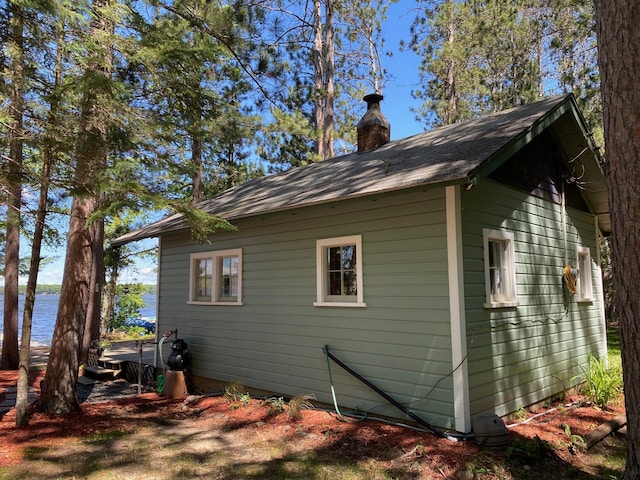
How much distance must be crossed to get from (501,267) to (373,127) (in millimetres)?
4033

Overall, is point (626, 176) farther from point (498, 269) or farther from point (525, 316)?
point (525, 316)

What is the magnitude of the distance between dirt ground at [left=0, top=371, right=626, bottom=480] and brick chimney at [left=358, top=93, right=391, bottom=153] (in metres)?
5.14

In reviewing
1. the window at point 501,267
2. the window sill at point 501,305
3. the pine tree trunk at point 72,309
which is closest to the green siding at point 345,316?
the window sill at point 501,305

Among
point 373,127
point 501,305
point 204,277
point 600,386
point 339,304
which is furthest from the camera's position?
point 373,127

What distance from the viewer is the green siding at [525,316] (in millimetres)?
5324

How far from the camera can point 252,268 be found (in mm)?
7613

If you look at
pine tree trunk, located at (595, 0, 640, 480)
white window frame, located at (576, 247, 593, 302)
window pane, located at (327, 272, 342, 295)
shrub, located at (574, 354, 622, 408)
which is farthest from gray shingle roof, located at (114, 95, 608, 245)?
shrub, located at (574, 354, 622, 408)

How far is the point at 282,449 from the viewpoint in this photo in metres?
5.02

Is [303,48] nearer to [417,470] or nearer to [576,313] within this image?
[576,313]

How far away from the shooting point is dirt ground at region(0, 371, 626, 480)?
4.34 m

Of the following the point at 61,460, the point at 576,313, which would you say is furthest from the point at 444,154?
the point at 61,460

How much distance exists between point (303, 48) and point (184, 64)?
36.5 ft

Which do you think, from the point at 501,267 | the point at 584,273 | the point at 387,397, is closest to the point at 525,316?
the point at 501,267

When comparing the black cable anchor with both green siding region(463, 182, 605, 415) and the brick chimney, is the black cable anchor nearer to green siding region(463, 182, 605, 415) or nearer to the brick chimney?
green siding region(463, 182, 605, 415)
